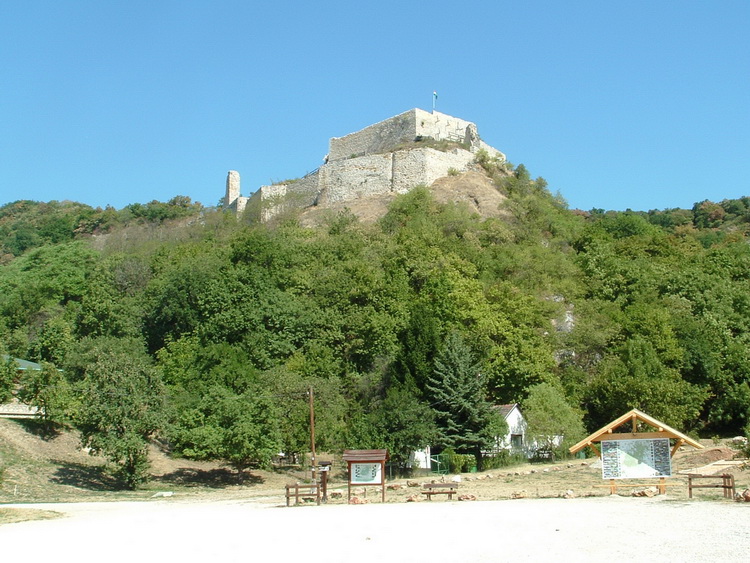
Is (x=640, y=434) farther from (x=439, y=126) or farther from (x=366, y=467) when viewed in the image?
(x=439, y=126)

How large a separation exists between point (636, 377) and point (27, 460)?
28.9 metres

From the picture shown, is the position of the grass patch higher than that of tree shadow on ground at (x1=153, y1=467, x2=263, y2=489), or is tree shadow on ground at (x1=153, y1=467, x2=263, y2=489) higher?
the grass patch

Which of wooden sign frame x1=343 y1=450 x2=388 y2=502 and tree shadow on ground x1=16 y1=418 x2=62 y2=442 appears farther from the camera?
tree shadow on ground x1=16 y1=418 x2=62 y2=442

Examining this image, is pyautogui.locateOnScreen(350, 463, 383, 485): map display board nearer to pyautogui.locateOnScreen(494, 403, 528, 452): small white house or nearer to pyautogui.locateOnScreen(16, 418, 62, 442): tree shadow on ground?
pyautogui.locateOnScreen(494, 403, 528, 452): small white house

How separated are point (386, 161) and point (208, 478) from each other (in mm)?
34290

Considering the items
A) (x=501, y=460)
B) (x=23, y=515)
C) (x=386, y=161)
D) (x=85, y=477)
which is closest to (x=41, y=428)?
(x=85, y=477)

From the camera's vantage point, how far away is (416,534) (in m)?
13.9

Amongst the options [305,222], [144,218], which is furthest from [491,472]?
[144,218]

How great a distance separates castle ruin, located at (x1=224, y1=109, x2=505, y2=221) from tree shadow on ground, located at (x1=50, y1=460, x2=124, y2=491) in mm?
34015

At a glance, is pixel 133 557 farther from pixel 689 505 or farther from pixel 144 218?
pixel 144 218

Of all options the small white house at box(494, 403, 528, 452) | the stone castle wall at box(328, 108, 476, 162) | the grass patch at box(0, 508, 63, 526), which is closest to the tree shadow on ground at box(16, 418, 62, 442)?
the grass patch at box(0, 508, 63, 526)

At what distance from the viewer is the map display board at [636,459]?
2066cm

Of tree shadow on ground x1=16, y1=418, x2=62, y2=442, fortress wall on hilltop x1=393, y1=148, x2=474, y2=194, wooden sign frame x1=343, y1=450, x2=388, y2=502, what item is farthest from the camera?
fortress wall on hilltop x1=393, y1=148, x2=474, y2=194

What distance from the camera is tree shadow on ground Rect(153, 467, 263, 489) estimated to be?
33.0 m
